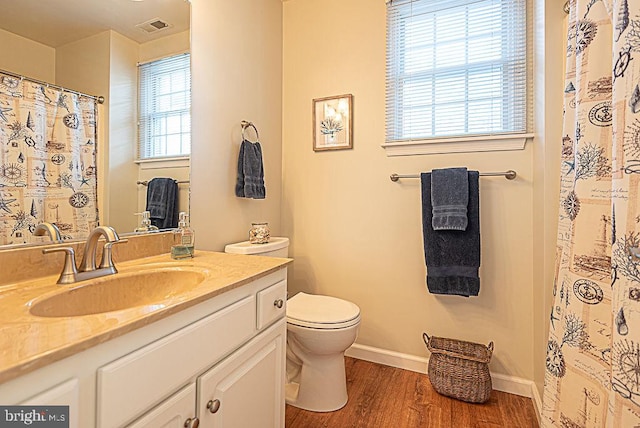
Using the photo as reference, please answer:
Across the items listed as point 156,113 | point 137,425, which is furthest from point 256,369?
point 156,113

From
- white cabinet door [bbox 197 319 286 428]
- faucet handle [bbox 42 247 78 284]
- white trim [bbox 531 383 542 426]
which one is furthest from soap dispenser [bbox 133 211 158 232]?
white trim [bbox 531 383 542 426]

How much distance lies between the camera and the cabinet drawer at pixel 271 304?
1.14 meters

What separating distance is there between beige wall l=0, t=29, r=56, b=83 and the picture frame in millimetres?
1544

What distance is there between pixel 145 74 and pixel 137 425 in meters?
1.36

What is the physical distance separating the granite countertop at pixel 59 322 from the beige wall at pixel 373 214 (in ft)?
3.94

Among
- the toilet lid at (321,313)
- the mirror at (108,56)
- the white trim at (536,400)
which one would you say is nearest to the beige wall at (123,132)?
the mirror at (108,56)

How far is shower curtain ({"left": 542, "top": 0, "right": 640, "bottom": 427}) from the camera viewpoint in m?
0.69

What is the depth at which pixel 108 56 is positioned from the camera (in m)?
1.27

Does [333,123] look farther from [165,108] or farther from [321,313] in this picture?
[321,313]

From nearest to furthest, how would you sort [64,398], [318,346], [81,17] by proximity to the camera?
[64,398], [81,17], [318,346]

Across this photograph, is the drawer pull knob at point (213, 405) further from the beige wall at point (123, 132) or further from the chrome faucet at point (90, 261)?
the beige wall at point (123, 132)

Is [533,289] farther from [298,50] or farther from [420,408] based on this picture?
[298,50]

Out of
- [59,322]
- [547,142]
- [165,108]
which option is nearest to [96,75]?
[165,108]

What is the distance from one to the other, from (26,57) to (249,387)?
4.29 ft
